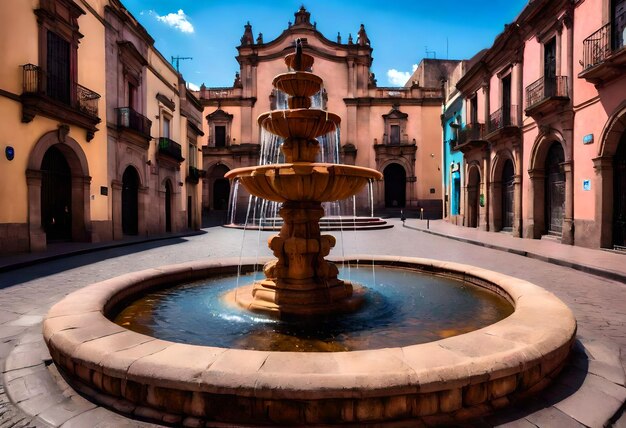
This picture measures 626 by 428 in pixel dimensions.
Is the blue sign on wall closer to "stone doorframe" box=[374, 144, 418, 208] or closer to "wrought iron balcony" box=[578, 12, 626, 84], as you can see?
"wrought iron balcony" box=[578, 12, 626, 84]

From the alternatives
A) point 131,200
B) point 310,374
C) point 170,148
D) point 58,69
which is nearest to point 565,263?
point 310,374

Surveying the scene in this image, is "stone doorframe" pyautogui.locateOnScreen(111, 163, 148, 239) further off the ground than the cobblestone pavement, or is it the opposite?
"stone doorframe" pyautogui.locateOnScreen(111, 163, 148, 239)

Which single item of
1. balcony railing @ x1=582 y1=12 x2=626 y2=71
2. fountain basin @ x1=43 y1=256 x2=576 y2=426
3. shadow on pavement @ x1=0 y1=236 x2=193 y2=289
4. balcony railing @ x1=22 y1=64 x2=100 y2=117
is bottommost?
shadow on pavement @ x1=0 y1=236 x2=193 y2=289

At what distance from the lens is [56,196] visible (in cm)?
1262

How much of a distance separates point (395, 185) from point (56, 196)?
25.9 meters

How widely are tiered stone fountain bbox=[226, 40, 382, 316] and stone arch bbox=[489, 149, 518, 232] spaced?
14905 millimetres

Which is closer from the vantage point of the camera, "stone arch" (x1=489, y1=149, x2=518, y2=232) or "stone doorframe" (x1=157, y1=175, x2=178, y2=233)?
"stone arch" (x1=489, y1=149, x2=518, y2=232)

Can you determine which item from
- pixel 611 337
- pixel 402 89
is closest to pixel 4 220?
pixel 611 337

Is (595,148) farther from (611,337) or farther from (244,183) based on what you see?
(244,183)

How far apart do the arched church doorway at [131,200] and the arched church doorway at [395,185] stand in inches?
843

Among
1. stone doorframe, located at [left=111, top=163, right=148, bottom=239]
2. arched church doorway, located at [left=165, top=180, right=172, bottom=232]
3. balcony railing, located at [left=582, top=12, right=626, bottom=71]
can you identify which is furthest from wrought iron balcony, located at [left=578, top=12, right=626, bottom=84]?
arched church doorway, located at [left=165, top=180, right=172, bottom=232]

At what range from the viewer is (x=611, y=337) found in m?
3.52

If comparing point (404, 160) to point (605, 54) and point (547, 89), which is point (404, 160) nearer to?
point (547, 89)

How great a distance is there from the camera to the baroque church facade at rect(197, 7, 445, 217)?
3181cm
